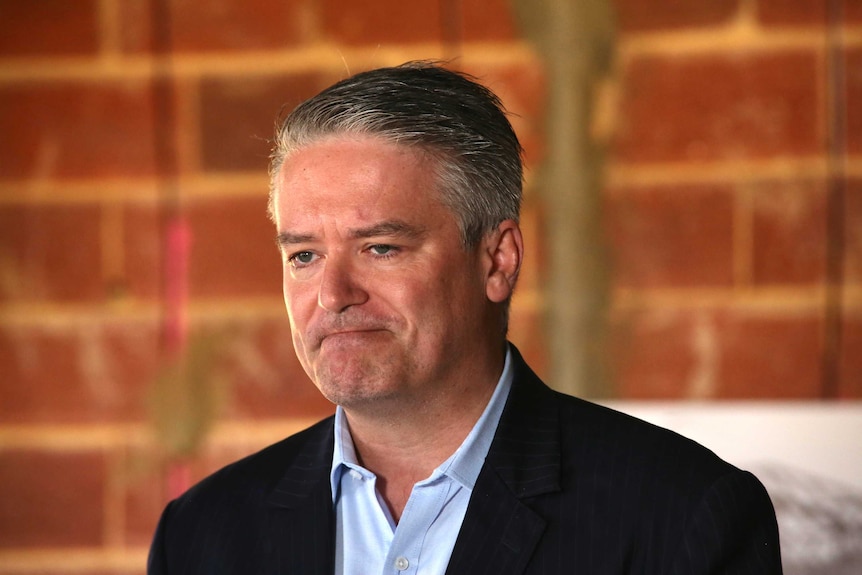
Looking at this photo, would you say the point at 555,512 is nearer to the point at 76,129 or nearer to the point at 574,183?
the point at 574,183

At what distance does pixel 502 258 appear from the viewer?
1.76m

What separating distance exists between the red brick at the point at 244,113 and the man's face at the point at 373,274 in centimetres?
80

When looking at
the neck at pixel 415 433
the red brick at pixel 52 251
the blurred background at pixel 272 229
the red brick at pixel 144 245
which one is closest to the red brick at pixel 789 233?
the blurred background at pixel 272 229

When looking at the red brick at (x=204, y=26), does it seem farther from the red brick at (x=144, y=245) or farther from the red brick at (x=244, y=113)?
the red brick at (x=144, y=245)

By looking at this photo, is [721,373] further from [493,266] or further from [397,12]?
[397,12]

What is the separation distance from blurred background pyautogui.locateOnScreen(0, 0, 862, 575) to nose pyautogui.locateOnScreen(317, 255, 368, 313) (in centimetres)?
84

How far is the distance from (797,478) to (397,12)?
51.1 inches

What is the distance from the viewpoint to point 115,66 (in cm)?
248

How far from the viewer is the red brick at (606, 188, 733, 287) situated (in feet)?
7.66

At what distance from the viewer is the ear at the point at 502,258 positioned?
174 centimetres

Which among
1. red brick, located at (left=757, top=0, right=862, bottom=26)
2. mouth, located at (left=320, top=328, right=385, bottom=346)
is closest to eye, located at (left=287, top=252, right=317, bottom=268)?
mouth, located at (left=320, top=328, right=385, bottom=346)

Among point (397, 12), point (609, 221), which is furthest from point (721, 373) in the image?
point (397, 12)

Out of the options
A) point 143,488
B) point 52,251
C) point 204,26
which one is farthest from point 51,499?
point 204,26

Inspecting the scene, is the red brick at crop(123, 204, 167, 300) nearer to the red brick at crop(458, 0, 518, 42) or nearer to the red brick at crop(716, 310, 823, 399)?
the red brick at crop(458, 0, 518, 42)
